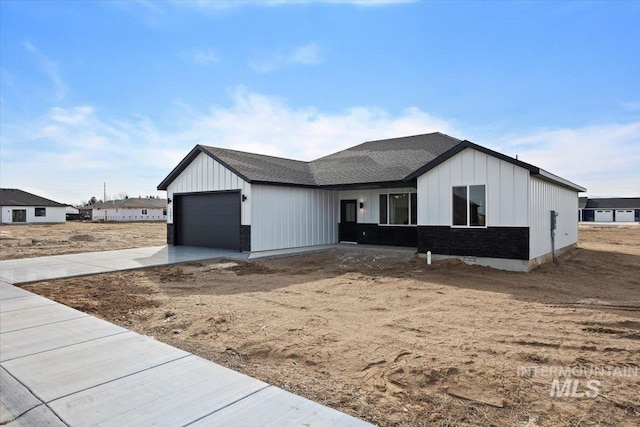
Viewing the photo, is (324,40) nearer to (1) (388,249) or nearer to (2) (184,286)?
(1) (388,249)

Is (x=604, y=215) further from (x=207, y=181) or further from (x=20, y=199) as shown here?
(x=20, y=199)

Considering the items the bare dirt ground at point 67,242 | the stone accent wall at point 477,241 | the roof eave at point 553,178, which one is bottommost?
the bare dirt ground at point 67,242

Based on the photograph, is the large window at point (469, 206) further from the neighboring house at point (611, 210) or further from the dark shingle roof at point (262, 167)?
the neighboring house at point (611, 210)

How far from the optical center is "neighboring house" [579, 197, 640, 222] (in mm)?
54000

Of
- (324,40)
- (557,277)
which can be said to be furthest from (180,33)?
(557,277)

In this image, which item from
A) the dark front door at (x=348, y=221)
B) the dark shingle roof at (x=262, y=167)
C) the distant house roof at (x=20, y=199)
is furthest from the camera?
the distant house roof at (x=20, y=199)

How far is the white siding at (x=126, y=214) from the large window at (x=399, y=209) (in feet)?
186

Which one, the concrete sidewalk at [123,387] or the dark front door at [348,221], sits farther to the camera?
the dark front door at [348,221]

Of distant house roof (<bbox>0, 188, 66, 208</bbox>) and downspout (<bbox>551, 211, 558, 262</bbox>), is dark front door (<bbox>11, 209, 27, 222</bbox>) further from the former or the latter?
downspout (<bbox>551, 211, 558, 262</bbox>)

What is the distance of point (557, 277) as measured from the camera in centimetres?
959

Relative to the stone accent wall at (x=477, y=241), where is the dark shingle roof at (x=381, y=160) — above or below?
above

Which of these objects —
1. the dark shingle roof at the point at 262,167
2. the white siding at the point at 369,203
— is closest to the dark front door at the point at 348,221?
the white siding at the point at 369,203

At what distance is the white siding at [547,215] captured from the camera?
10555mm

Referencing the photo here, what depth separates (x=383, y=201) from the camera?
15.9 meters
